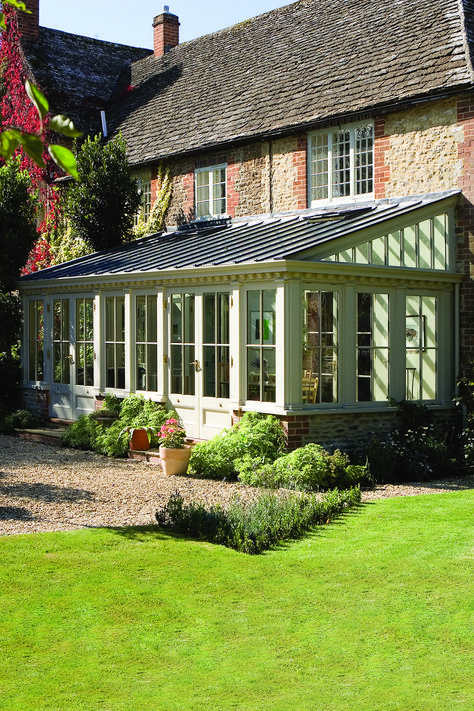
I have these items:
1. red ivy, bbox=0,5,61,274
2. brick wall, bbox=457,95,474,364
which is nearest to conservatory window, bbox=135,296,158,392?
brick wall, bbox=457,95,474,364

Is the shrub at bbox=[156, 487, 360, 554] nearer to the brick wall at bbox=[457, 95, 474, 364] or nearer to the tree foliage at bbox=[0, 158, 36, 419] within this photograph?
Result: the brick wall at bbox=[457, 95, 474, 364]

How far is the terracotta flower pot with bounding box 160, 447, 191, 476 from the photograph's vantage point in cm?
1269

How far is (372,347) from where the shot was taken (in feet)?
43.9

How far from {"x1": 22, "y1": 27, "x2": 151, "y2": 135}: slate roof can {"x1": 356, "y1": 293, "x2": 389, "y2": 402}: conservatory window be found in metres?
13.3

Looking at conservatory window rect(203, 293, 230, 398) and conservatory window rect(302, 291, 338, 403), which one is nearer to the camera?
conservatory window rect(302, 291, 338, 403)

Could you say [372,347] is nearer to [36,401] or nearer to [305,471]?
[305,471]

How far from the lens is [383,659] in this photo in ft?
17.9

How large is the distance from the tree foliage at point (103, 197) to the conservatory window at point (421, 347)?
8868 millimetres

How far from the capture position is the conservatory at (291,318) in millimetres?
12727

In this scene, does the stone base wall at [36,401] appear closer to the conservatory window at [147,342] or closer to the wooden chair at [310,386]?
the conservatory window at [147,342]

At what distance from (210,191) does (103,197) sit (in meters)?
2.63

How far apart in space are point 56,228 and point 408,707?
20.1 meters

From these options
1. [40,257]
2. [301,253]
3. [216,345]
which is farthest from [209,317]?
[40,257]

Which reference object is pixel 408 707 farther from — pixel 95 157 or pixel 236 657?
pixel 95 157
